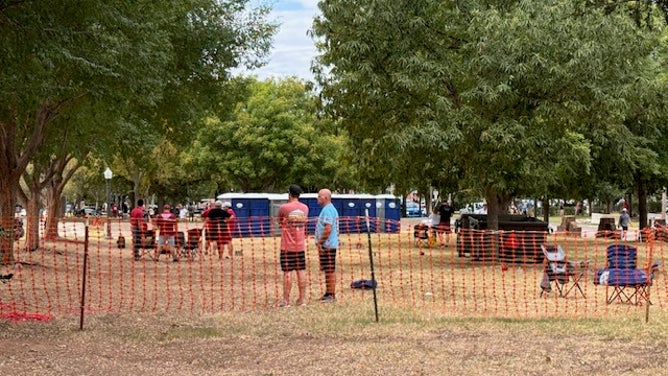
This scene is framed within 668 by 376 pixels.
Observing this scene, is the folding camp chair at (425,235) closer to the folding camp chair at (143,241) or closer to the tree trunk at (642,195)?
the folding camp chair at (143,241)

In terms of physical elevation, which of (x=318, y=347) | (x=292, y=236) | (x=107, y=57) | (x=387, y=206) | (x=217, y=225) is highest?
(x=107, y=57)

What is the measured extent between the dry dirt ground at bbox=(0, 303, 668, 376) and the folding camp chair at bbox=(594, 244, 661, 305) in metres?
1.86

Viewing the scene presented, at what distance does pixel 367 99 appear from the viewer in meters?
19.5

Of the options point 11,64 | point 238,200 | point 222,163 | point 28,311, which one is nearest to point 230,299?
point 28,311

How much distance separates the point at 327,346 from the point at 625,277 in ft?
17.5

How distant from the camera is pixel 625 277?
1217 centimetres

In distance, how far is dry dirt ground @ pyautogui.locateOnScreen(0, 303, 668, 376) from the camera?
7.76 meters

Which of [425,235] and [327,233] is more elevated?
[327,233]

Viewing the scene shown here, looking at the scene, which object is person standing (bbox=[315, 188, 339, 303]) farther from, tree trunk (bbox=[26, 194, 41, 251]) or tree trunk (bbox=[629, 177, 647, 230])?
tree trunk (bbox=[629, 177, 647, 230])

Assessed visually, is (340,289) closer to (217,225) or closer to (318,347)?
(318,347)

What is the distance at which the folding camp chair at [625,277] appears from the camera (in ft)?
39.7

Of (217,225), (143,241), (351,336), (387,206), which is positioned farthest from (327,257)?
(387,206)

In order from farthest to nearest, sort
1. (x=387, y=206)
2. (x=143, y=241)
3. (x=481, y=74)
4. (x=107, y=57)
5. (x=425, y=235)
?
(x=387, y=206) < (x=425, y=235) < (x=143, y=241) < (x=481, y=74) < (x=107, y=57)

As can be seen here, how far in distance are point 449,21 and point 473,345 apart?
40.7ft
